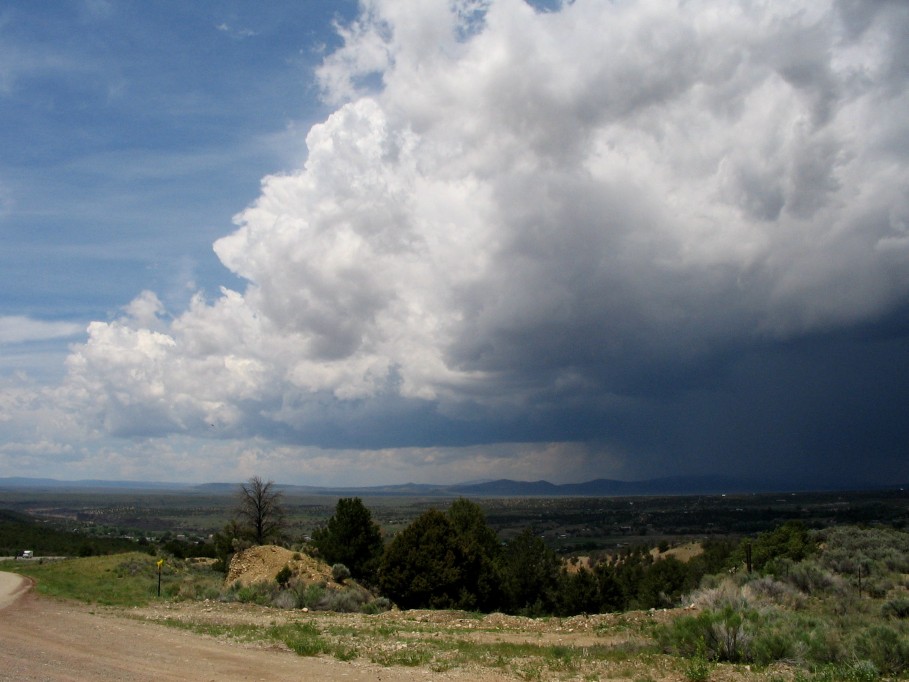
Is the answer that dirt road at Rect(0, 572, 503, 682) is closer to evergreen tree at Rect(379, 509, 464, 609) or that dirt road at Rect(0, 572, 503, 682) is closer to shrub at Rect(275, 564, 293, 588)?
shrub at Rect(275, 564, 293, 588)

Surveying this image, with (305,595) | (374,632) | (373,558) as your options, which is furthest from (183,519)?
(374,632)

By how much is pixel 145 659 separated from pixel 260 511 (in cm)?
3651

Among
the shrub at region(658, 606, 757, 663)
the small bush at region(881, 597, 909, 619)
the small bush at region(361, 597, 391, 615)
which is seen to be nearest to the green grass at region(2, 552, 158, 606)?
the small bush at region(361, 597, 391, 615)

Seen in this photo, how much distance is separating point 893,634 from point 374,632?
11.5 metres

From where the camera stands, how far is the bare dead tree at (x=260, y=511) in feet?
160

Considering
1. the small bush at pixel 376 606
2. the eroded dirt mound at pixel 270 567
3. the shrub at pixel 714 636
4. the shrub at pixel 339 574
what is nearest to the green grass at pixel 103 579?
the eroded dirt mound at pixel 270 567

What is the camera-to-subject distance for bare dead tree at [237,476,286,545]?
48781 mm

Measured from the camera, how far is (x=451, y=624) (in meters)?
21.4

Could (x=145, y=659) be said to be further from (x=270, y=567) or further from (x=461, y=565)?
(x=461, y=565)

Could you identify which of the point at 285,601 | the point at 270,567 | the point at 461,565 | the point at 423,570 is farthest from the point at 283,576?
the point at 461,565

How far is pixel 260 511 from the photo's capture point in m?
48.8

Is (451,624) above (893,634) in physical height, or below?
below

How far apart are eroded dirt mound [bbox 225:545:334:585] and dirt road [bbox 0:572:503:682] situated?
42.6 ft

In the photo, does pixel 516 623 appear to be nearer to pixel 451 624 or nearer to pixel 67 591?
pixel 451 624
